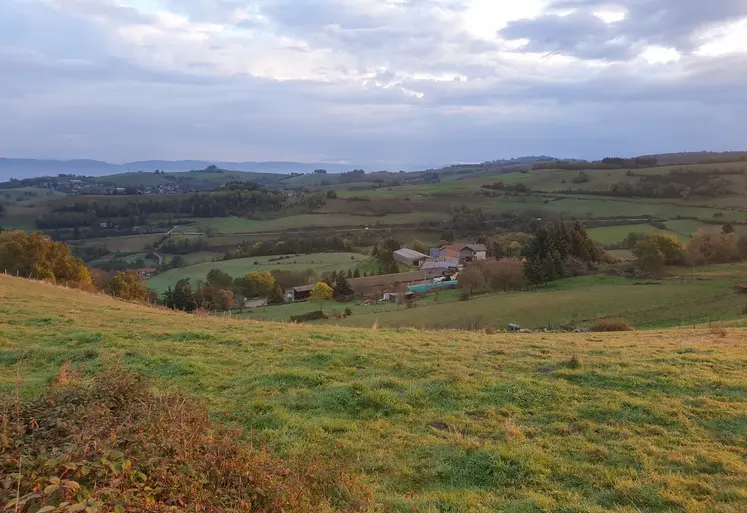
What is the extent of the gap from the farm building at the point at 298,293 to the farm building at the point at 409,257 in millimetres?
21000

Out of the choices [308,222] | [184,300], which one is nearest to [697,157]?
[308,222]

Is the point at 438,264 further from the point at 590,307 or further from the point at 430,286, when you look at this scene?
the point at 590,307

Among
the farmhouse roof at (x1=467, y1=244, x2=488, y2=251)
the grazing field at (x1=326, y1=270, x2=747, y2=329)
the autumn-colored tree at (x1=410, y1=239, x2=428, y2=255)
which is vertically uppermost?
the grazing field at (x1=326, y1=270, x2=747, y2=329)

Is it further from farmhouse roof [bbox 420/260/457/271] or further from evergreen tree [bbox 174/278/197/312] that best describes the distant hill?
evergreen tree [bbox 174/278/197/312]

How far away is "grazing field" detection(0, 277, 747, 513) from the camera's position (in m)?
5.63

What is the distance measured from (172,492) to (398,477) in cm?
303

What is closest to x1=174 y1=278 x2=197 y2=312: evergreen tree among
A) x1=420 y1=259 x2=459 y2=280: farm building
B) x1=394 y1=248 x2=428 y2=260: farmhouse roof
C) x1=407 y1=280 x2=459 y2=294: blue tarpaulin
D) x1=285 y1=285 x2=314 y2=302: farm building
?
x1=285 y1=285 x2=314 y2=302: farm building

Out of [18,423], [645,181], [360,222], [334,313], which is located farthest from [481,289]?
[645,181]

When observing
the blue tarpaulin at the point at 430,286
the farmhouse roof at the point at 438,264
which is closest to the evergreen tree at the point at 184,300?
the blue tarpaulin at the point at 430,286

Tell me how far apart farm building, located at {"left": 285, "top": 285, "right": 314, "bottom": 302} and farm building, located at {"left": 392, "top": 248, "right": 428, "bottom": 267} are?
21.0m

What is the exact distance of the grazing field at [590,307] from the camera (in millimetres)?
32719

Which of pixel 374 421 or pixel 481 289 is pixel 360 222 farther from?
pixel 374 421

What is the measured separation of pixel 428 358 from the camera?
11.5m

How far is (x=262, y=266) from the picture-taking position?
80.3m
